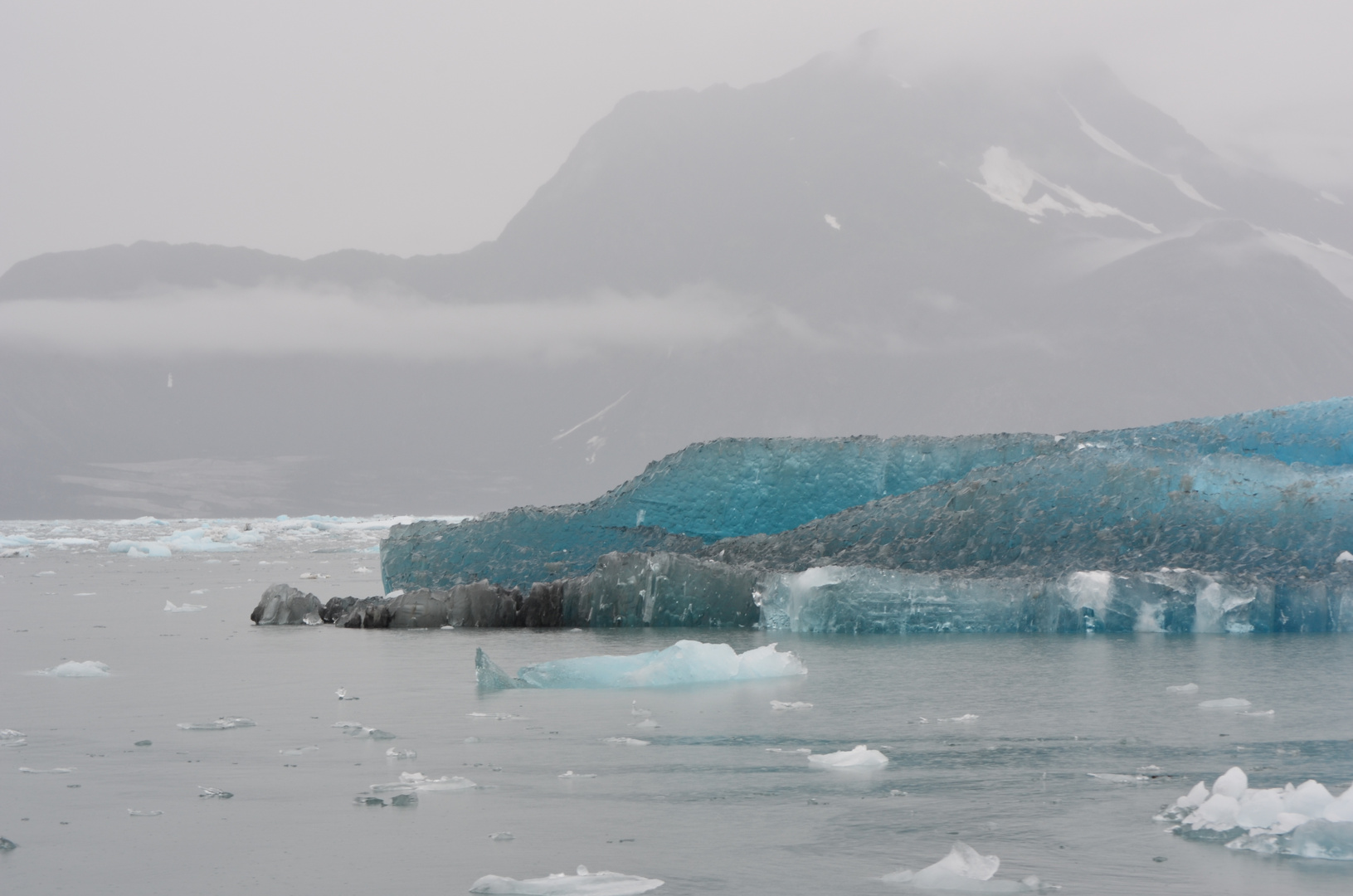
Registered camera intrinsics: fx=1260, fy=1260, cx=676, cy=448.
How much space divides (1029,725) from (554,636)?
502cm

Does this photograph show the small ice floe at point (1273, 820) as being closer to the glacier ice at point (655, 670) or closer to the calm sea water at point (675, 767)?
the calm sea water at point (675, 767)

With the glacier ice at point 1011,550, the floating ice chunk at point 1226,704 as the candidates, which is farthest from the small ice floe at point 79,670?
the floating ice chunk at point 1226,704

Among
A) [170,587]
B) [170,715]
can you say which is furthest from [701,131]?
[170,715]

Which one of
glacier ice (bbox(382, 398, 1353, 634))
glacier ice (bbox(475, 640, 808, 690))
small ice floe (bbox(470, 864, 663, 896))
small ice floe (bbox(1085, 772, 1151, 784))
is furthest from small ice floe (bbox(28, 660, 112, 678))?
small ice floe (bbox(1085, 772, 1151, 784))

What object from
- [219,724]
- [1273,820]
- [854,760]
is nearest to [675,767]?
[854,760]

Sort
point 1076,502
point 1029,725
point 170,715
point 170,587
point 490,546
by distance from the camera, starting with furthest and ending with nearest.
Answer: point 170,587 → point 490,546 → point 1076,502 → point 170,715 → point 1029,725

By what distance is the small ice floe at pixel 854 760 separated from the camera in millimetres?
4492

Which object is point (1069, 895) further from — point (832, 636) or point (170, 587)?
point (170, 587)

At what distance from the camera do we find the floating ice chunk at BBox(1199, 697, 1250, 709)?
566 centimetres

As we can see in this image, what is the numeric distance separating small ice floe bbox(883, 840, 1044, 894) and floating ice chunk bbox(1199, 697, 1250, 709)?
9.81 feet

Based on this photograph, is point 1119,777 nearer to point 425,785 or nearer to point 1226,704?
point 1226,704

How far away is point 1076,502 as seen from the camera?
1038 centimetres

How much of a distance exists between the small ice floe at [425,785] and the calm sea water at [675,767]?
7cm

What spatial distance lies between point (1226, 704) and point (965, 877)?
3.18 m
